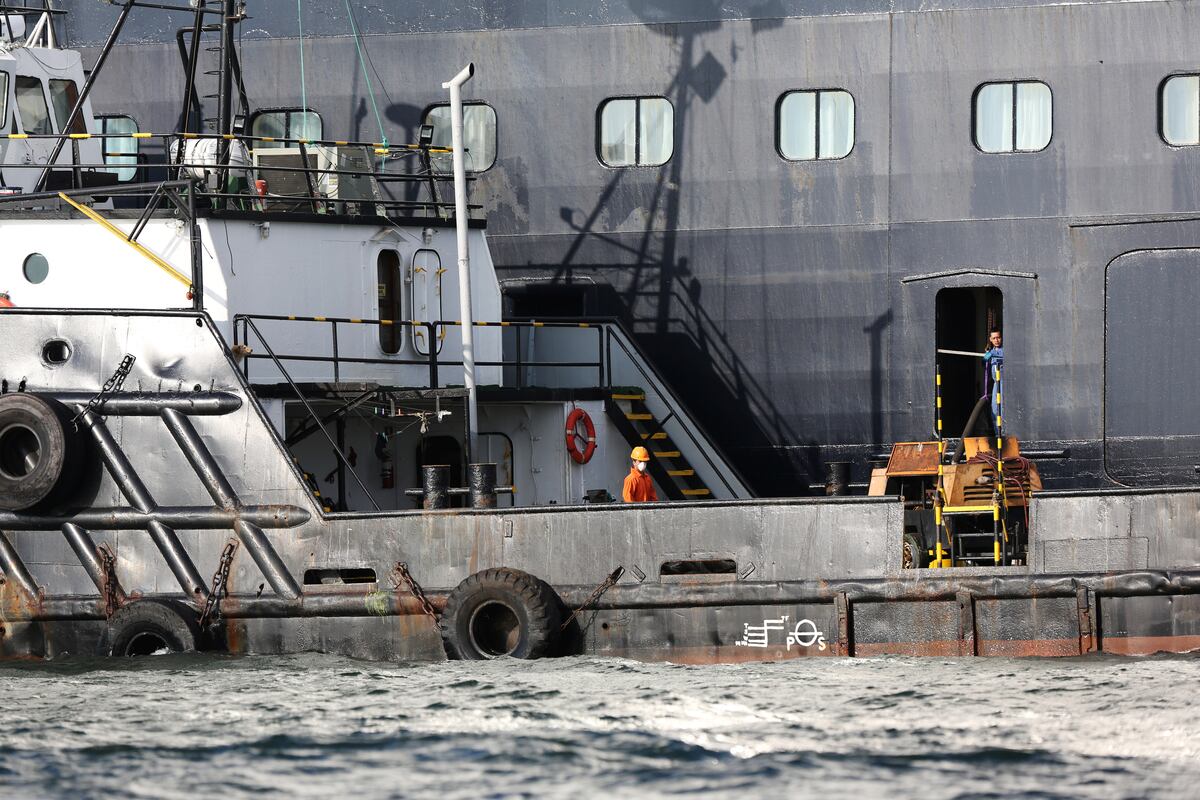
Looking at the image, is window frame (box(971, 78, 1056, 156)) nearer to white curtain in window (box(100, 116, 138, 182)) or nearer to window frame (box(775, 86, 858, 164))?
window frame (box(775, 86, 858, 164))

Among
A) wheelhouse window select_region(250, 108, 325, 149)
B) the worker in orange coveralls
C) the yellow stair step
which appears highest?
wheelhouse window select_region(250, 108, 325, 149)

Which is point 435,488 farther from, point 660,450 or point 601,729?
point 660,450

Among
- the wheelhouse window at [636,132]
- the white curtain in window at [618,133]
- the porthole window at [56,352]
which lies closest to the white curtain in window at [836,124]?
the wheelhouse window at [636,132]

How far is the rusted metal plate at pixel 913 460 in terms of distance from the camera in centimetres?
1155

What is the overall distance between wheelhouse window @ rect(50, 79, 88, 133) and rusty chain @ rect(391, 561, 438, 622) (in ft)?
16.7

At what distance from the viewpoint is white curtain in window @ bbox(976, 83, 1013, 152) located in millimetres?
13547

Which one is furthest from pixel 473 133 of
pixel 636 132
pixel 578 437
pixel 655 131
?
pixel 578 437

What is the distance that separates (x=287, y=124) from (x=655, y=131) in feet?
10.4

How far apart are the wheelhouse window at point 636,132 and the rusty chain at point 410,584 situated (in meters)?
4.50

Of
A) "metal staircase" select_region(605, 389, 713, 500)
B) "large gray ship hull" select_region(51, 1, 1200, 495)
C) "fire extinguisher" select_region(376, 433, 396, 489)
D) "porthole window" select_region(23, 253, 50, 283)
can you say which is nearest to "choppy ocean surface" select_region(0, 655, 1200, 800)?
"fire extinguisher" select_region(376, 433, 396, 489)

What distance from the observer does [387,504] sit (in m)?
12.6

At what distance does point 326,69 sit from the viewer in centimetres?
1438

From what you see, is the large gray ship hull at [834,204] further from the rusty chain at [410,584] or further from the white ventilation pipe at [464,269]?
the rusty chain at [410,584]

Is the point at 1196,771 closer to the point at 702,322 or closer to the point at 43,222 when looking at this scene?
the point at 702,322
